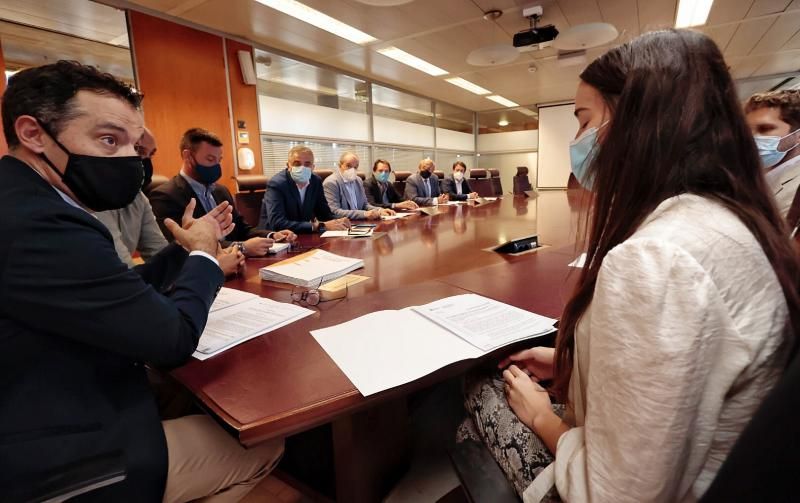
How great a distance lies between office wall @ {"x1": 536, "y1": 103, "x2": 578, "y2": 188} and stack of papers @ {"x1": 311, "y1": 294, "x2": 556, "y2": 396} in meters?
9.60

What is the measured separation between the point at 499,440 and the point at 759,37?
23.7 feet

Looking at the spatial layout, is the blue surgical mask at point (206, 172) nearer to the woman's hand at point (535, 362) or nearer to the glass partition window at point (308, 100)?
the woman's hand at point (535, 362)

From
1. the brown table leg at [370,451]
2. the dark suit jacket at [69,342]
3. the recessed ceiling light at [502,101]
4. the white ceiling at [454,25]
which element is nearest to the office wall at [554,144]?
the recessed ceiling light at [502,101]

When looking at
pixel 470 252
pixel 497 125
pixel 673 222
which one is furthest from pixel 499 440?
pixel 497 125

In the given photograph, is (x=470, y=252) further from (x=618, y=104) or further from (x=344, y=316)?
(x=618, y=104)

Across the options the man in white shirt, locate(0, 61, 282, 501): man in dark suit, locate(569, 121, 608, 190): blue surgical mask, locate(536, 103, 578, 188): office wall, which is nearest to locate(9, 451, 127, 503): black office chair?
locate(0, 61, 282, 501): man in dark suit

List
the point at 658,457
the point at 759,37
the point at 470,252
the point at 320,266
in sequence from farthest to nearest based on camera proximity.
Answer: the point at 759,37, the point at 470,252, the point at 320,266, the point at 658,457

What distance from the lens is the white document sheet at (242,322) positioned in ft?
2.81

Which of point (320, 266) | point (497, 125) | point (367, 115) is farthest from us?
point (497, 125)

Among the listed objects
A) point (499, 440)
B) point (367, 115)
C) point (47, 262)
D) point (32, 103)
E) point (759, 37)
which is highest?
point (759, 37)

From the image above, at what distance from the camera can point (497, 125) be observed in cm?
1098

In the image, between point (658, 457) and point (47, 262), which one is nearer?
point (658, 457)

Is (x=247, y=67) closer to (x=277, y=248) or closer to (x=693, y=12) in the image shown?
(x=277, y=248)

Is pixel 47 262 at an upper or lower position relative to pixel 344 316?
upper
